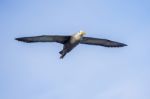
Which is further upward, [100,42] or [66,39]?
[66,39]

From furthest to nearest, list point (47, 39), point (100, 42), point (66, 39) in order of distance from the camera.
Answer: point (100, 42) < point (47, 39) < point (66, 39)

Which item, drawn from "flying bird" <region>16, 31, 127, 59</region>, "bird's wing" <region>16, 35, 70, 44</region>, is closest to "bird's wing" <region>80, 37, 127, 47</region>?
"flying bird" <region>16, 31, 127, 59</region>

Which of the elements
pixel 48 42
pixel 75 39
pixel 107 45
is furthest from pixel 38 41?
pixel 107 45

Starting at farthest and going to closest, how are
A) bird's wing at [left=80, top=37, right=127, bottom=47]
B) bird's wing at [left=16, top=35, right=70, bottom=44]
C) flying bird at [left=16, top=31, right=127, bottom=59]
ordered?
bird's wing at [left=80, top=37, right=127, bottom=47], bird's wing at [left=16, top=35, right=70, bottom=44], flying bird at [left=16, top=31, right=127, bottom=59]

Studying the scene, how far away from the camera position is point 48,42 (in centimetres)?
4969

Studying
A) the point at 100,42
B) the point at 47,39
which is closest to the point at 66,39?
the point at 47,39

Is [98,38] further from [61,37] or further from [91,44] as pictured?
[61,37]

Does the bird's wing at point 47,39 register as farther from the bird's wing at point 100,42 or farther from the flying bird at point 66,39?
the bird's wing at point 100,42

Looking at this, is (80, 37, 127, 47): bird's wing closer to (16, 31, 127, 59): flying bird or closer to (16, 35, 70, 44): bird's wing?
(16, 31, 127, 59): flying bird

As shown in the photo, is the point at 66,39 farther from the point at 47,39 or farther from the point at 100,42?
Result: the point at 100,42

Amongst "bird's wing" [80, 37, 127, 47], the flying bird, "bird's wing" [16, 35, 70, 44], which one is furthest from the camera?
"bird's wing" [80, 37, 127, 47]

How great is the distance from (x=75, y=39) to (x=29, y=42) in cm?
482

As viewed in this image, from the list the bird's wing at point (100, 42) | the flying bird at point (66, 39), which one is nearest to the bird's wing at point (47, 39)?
the flying bird at point (66, 39)

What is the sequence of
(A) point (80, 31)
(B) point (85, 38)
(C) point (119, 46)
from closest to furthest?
(A) point (80, 31) → (B) point (85, 38) → (C) point (119, 46)
